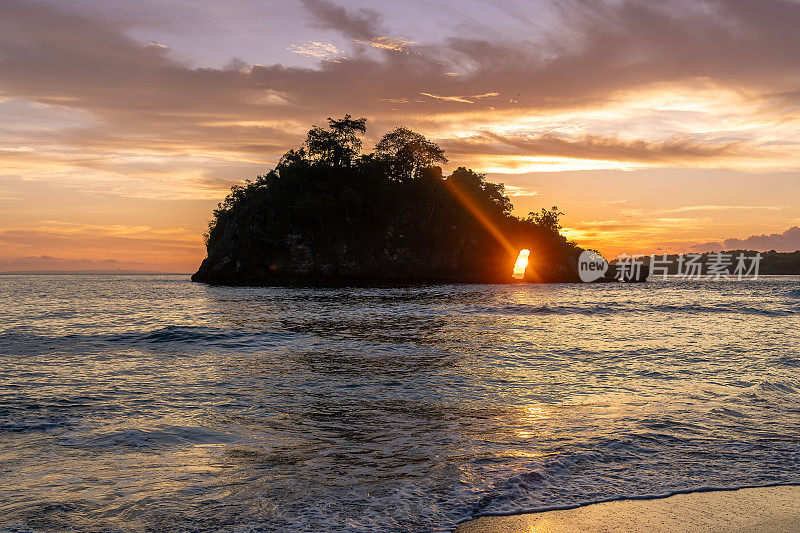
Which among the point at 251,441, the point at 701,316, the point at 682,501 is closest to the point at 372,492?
the point at 251,441

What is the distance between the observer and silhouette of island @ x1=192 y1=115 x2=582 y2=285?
96.2m

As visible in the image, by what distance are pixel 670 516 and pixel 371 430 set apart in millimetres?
4272

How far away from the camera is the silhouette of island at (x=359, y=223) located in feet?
316

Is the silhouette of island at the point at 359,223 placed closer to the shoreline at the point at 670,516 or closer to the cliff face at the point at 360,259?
the cliff face at the point at 360,259

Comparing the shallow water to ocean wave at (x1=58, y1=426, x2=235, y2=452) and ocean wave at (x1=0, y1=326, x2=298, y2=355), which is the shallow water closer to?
ocean wave at (x1=58, y1=426, x2=235, y2=452)

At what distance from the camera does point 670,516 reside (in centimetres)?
475

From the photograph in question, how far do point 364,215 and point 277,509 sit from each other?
335ft

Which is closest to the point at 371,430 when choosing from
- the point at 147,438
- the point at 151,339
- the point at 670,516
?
the point at 147,438

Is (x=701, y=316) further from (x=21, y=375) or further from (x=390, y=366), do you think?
(x=21, y=375)

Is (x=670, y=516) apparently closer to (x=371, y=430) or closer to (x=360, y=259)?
(x=371, y=430)

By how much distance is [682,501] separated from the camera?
5102 mm

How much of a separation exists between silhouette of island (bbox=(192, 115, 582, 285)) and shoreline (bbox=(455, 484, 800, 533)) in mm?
91312
